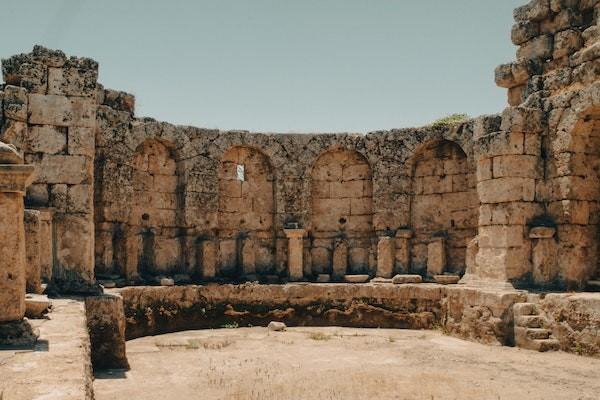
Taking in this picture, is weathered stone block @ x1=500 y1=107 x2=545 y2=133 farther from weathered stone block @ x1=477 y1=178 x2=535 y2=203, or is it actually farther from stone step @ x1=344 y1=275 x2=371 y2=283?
stone step @ x1=344 y1=275 x2=371 y2=283

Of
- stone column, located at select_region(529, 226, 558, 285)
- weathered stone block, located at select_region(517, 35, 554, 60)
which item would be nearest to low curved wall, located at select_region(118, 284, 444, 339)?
stone column, located at select_region(529, 226, 558, 285)

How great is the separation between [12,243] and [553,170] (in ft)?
31.6

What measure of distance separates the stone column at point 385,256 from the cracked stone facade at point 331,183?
0.05m

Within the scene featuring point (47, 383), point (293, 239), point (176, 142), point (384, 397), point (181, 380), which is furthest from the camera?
point (293, 239)

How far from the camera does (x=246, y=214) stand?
15.8 m

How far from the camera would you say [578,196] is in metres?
11.5

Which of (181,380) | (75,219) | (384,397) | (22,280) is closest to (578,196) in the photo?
(384,397)

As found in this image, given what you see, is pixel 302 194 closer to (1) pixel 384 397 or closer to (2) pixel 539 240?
(2) pixel 539 240

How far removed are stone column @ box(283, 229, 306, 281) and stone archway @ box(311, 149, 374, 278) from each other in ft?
1.91

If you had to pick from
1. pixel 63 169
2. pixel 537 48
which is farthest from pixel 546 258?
pixel 63 169

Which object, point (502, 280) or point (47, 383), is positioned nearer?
point (47, 383)

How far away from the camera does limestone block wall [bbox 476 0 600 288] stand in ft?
37.6

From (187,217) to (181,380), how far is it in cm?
665

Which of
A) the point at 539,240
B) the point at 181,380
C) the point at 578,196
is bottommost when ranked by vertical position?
the point at 181,380
